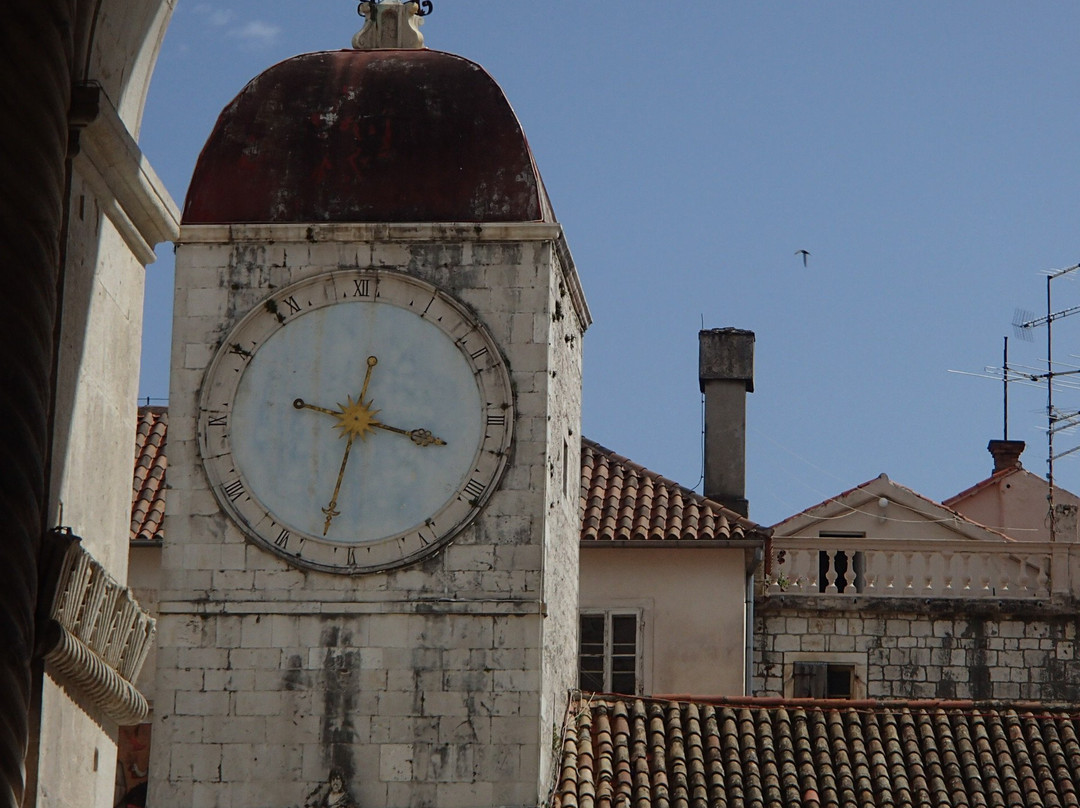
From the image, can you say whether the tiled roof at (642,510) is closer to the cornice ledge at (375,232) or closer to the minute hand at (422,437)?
the minute hand at (422,437)

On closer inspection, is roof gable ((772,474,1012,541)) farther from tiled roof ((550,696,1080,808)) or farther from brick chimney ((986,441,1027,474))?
tiled roof ((550,696,1080,808))

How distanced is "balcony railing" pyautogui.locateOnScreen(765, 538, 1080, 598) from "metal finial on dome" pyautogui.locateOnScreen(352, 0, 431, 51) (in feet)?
30.2

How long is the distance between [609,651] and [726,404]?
5158 mm

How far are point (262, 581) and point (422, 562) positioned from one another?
1198mm

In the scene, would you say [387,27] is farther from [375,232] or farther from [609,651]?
[609,651]

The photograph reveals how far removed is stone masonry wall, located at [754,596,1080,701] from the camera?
84.5 ft

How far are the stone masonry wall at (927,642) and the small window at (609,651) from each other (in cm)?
239

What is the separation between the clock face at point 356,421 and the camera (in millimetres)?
17531

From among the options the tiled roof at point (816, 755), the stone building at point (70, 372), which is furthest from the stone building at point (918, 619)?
the stone building at point (70, 372)

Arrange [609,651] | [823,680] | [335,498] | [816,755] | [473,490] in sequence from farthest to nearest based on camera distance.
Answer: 1. [823,680]
2. [609,651]
3. [816,755]
4. [335,498]
5. [473,490]

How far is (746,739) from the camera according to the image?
18.6 m

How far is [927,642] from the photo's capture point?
2592 centimetres

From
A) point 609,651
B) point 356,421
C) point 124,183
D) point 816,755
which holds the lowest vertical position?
point 816,755

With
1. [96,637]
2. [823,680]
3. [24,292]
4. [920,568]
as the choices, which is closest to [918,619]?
[920,568]
